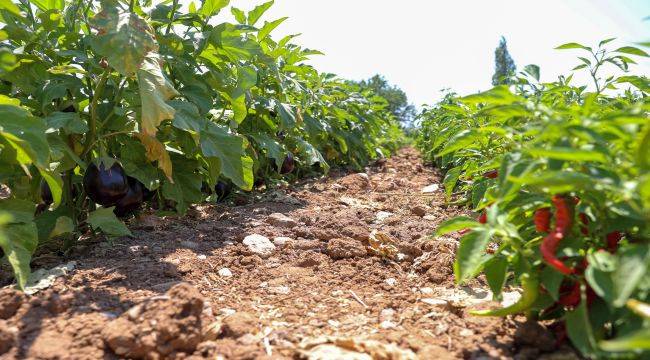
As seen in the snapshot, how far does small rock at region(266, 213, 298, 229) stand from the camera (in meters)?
3.05

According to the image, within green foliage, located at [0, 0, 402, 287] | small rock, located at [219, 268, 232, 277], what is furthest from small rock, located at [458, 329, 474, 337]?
green foliage, located at [0, 0, 402, 287]

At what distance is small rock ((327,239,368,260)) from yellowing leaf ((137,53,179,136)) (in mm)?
979

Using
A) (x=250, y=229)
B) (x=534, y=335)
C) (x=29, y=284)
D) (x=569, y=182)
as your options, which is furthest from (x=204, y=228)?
(x=569, y=182)

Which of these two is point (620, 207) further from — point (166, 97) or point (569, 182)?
point (166, 97)

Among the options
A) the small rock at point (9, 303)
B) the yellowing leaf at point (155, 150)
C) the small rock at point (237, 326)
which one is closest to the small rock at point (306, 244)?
the yellowing leaf at point (155, 150)

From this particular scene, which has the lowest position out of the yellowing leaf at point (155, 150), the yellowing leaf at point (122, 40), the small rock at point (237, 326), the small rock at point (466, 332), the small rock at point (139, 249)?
the small rock at point (139, 249)

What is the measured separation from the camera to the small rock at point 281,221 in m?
3.05

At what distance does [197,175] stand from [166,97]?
0.82 metres

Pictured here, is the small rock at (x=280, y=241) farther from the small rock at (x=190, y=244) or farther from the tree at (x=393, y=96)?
the tree at (x=393, y=96)

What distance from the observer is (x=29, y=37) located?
7.66 feet

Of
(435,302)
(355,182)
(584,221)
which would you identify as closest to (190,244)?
(435,302)

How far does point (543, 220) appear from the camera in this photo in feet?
4.80

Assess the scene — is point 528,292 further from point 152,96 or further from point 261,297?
point 152,96

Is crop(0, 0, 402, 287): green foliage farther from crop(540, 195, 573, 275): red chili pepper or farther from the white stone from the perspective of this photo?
crop(540, 195, 573, 275): red chili pepper
